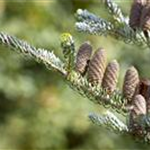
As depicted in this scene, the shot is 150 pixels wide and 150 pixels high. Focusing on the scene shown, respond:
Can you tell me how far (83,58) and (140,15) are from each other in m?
0.15

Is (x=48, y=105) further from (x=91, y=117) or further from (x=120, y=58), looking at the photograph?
(x=91, y=117)

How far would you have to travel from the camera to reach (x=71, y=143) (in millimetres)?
4195

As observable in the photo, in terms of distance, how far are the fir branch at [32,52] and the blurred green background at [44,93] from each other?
9.43 feet

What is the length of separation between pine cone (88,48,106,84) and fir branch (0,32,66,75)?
1.7 inches

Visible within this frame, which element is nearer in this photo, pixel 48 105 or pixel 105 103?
pixel 105 103

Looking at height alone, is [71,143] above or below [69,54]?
above

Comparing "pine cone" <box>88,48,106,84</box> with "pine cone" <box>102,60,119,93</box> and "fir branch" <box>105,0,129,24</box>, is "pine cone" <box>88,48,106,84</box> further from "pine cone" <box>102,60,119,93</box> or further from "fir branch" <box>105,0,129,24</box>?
"fir branch" <box>105,0,129,24</box>

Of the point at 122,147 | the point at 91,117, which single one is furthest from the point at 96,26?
the point at 122,147

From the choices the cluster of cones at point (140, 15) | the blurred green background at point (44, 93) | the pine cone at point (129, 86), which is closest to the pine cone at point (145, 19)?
the cluster of cones at point (140, 15)

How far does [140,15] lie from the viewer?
121 centimetres

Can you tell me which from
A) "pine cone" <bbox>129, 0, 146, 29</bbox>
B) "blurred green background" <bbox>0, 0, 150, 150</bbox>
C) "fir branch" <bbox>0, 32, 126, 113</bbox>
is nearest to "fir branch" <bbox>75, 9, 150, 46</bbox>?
"pine cone" <bbox>129, 0, 146, 29</bbox>

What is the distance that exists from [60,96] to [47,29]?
387mm

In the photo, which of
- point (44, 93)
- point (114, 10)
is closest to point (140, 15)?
point (114, 10)

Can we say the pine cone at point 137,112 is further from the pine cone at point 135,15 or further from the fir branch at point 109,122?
the pine cone at point 135,15
